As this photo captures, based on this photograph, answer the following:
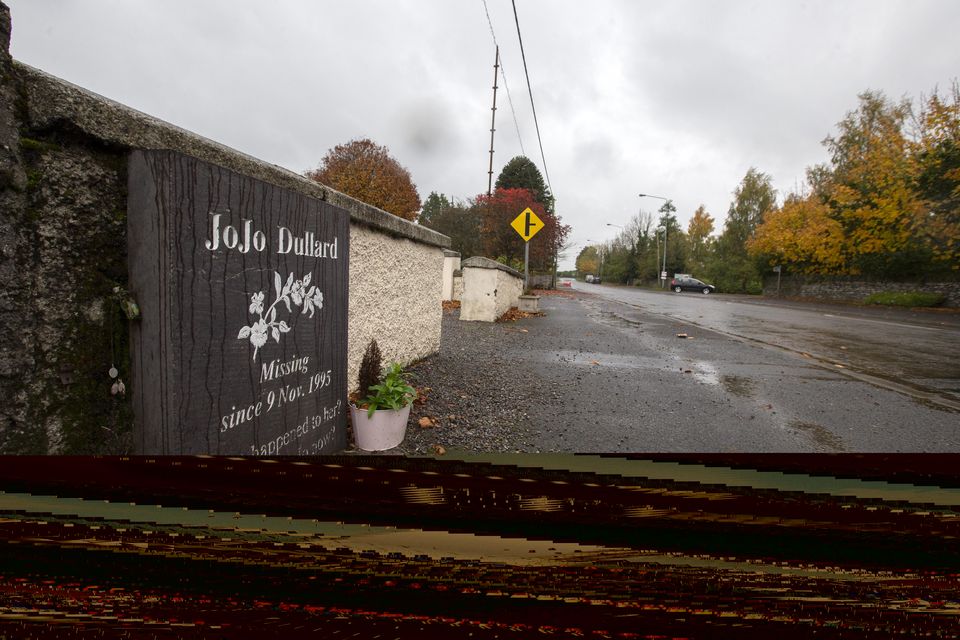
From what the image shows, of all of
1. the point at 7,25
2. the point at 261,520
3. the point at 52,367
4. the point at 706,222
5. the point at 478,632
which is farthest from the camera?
the point at 706,222

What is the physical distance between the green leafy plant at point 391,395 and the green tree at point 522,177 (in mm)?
48482

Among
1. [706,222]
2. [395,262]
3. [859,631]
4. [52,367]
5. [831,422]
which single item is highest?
[706,222]

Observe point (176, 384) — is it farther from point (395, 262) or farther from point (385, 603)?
point (395, 262)

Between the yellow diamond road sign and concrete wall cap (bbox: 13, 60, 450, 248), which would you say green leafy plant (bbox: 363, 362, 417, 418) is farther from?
the yellow diamond road sign

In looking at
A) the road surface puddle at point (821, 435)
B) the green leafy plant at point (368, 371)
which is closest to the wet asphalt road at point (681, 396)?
the road surface puddle at point (821, 435)

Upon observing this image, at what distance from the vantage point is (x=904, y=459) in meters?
0.64

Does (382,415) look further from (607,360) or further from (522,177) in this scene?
(522,177)

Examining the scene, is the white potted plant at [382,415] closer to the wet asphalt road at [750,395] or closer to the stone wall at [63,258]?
the wet asphalt road at [750,395]

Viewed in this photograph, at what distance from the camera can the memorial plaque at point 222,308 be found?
126 cm

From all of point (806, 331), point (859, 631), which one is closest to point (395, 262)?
point (859, 631)

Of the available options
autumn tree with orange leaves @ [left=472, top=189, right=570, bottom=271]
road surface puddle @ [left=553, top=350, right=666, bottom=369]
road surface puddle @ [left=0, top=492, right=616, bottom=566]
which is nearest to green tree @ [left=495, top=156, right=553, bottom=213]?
autumn tree with orange leaves @ [left=472, top=189, right=570, bottom=271]

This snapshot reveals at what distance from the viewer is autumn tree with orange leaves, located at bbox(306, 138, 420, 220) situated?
100 ft

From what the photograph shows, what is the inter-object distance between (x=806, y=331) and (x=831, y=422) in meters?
7.75

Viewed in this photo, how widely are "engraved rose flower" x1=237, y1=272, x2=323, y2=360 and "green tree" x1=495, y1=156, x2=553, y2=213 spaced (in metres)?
49.0
